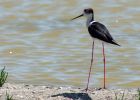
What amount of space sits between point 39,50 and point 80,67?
1427 millimetres

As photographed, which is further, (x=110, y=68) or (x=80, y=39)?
(x=80, y=39)

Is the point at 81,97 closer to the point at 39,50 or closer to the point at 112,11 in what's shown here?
the point at 39,50

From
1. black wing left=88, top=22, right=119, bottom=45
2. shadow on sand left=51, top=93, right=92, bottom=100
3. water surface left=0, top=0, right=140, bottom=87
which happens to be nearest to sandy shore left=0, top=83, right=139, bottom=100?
shadow on sand left=51, top=93, right=92, bottom=100

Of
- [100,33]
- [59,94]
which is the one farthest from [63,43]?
[59,94]

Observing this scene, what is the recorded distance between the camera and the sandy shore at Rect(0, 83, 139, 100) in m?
8.33

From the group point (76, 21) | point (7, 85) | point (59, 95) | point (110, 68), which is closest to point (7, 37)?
point (76, 21)

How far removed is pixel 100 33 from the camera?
9055 mm

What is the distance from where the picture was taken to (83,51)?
40.3 ft

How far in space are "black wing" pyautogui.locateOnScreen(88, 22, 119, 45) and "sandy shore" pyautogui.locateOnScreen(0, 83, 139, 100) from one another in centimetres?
79

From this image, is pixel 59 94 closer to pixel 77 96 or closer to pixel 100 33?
pixel 77 96

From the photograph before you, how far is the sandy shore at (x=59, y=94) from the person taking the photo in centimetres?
833

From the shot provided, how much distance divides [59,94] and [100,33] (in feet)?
3.95

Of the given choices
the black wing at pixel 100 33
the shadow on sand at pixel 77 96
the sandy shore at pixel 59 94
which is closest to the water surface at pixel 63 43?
the black wing at pixel 100 33

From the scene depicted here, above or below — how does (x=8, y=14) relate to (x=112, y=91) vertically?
above
